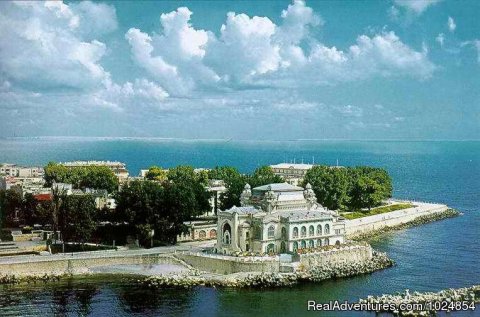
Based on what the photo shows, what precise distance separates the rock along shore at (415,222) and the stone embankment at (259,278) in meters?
17.8

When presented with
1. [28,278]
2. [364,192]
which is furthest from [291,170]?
[28,278]

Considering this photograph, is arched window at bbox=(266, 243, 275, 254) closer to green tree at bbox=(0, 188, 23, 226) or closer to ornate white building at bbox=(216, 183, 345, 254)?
ornate white building at bbox=(216, 183, 345, 254)

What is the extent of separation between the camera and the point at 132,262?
56.3 meters

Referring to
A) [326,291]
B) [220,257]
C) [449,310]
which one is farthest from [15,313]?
[449,310]

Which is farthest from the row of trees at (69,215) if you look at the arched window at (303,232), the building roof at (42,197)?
the arched window at (303,232)

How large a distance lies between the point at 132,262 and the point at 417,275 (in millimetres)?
23188

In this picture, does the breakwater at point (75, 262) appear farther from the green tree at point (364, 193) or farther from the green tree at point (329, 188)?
the green tree at point (364, 193)

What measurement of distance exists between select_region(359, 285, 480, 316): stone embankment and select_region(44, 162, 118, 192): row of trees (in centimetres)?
5122

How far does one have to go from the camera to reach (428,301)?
45656 mm

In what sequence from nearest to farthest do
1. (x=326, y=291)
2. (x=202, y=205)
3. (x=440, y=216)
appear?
(x=326, y=291)
(x=202, y=205)
(x=440, y=216)

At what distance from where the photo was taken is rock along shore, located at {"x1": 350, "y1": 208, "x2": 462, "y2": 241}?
7419cm

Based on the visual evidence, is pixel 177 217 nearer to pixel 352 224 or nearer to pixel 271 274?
pixel 271 274

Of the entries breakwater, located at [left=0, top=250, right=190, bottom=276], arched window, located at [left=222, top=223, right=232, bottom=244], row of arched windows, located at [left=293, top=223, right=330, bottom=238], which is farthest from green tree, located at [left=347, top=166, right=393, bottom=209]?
breakwater, located at [left=0, top=250, right=190, bottom=276]

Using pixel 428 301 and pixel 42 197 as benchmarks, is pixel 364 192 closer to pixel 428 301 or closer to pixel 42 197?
pixel 42 197
